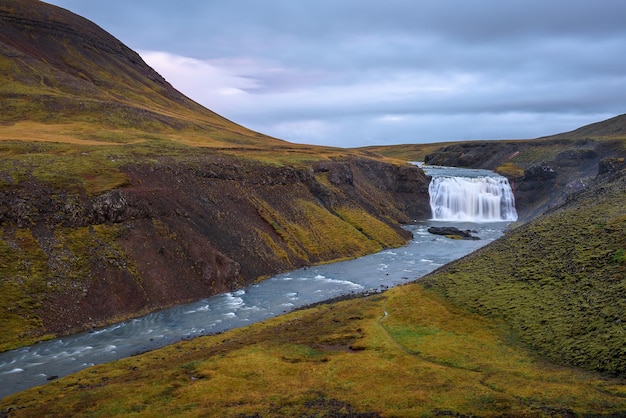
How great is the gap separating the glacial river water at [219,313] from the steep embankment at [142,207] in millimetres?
2019

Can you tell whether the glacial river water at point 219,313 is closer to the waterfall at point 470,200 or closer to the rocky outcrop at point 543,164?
the waterfall at point 470,200

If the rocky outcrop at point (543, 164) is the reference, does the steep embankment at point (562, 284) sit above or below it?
below

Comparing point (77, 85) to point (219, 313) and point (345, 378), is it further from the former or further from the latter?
point (345, 378)

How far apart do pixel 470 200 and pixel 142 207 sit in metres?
85.1

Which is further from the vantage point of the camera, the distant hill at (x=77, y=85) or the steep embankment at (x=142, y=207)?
the distant hill at (x=77, y=85)

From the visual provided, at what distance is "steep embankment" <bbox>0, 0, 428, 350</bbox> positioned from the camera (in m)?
46.3

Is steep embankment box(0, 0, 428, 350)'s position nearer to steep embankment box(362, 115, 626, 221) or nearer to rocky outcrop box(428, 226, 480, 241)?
rocky outcrop box(428, 226, 480, 241)

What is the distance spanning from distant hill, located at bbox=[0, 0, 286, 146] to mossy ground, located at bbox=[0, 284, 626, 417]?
64157 mm

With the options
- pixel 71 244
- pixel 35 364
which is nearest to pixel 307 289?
pixel 71 244

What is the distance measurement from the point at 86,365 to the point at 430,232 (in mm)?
73067

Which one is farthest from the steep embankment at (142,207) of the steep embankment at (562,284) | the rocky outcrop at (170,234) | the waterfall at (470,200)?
the steep embankment at (562,284)

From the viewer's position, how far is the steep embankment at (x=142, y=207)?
4628 cm

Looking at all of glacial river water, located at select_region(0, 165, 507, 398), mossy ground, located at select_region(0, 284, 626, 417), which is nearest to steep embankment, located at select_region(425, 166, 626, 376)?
mossy ground, located at select_region(0, 284, 626, 417)

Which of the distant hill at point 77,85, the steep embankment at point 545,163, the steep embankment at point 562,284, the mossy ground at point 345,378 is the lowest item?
the mossy ground at point 345,378
